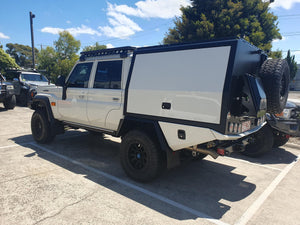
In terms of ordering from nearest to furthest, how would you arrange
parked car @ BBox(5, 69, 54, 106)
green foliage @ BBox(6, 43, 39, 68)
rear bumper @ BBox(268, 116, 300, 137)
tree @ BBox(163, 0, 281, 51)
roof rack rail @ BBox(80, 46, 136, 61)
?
roof rack rail @ BBox(80, 46, 136, 61) < rear bumper @ BBox(268, 116, 300, 137) < parked car @ BBox(5, 69, 54, 106) < tree @ BBox(163, 0, 281, 51) < green foliage @ BBox(6, 43, 39, 68)

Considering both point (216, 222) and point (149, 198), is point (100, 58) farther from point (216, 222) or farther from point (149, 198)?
point (216, 222)

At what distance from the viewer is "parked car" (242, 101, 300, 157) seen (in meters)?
4.99

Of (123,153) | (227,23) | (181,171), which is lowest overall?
(181,171)

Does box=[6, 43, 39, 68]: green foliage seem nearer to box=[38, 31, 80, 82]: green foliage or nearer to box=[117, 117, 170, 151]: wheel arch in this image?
box=[38, 31, 80, 82]: green foliage

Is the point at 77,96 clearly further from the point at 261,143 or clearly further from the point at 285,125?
the point at 285,125

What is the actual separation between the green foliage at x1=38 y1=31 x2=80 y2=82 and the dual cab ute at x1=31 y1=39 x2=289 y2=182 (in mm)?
25556

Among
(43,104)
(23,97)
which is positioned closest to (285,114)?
(43,104)

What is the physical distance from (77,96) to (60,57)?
28.8 meters

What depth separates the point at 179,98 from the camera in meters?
3.10

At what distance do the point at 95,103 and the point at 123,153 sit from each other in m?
1.25

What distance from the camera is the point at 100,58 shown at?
4461mm

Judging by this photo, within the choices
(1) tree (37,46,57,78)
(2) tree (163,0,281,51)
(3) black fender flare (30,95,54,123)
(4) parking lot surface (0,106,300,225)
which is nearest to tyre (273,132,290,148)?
(4) parking lot surface (0,106,300,225)

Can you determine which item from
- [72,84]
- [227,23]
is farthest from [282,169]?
[227,23]

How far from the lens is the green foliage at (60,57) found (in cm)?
2821
